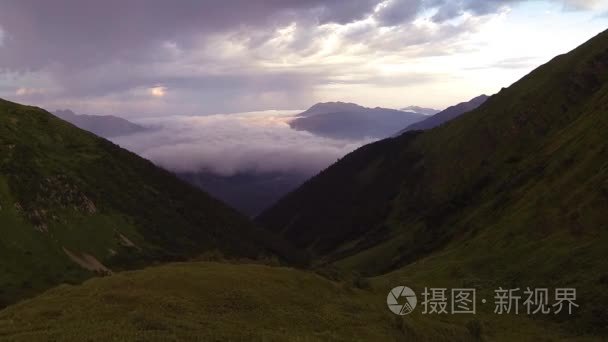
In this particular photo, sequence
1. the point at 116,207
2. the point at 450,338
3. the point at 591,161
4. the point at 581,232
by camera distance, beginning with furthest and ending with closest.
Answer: the point at 116,207 → the point at 591,161 → the point at 581,232 → the point at 450,338

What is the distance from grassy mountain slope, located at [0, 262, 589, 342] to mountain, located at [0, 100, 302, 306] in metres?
28.7

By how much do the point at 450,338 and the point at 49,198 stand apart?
76.2m

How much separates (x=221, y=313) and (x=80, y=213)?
68.6m

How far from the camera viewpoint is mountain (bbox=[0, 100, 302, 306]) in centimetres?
6688

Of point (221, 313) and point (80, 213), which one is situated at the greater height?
point (80, 213)

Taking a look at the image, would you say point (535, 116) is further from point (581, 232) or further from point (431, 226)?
point (581, 232)

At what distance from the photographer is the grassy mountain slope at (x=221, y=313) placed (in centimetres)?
2502

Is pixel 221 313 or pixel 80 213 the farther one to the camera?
pixel 80 213

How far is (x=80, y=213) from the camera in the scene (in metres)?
88.0

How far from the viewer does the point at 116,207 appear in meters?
105

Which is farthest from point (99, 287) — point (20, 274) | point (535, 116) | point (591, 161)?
point (535, 116)

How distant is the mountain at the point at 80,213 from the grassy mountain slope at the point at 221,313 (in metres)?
28.7

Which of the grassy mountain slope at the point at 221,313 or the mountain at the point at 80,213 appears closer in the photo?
the grassy mountain slope at the point at 221,313

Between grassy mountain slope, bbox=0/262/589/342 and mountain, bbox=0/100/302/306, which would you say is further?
mountain, bbox=0/100/302/306
